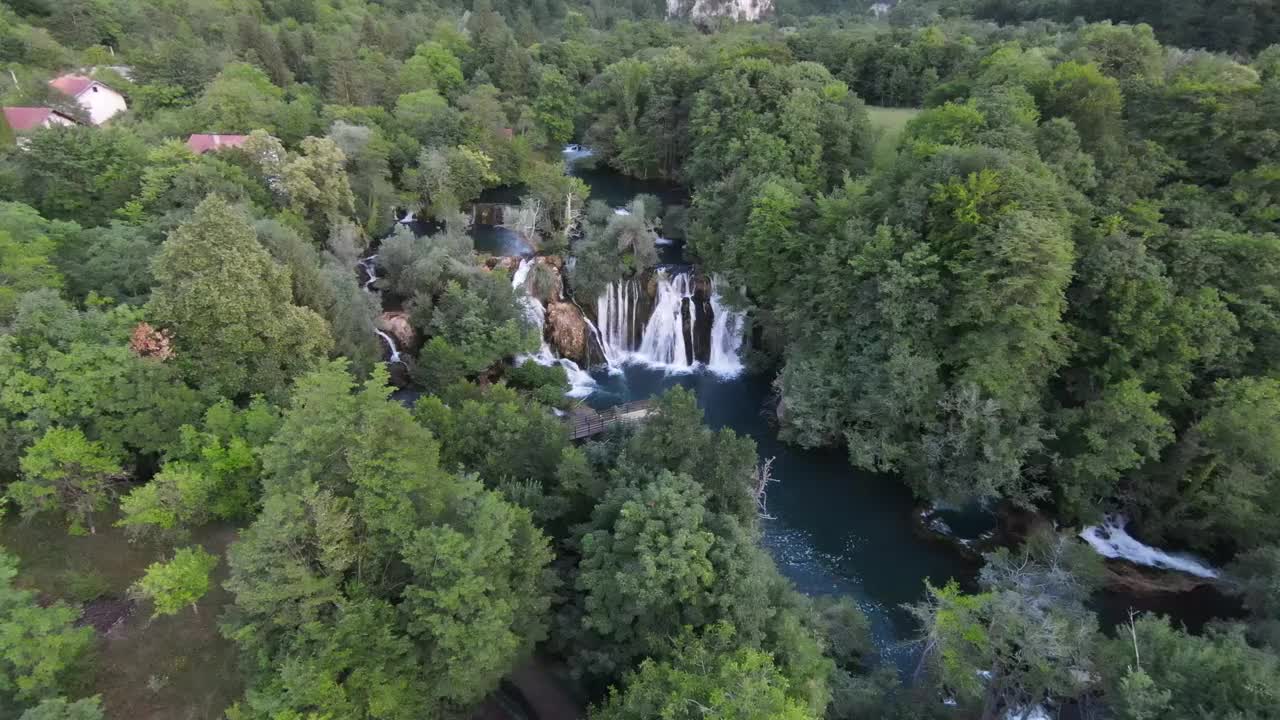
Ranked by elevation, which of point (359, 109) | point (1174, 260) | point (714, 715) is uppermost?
point (359, 109)

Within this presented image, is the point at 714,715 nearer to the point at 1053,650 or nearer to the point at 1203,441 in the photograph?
the point at 1053,650

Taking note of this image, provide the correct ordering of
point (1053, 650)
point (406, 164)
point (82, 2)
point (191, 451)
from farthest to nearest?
point (82, 2)
point (406, 164)
point (191, 451)
point (1053, 650)

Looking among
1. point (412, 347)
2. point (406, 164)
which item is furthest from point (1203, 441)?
point (406, 164)

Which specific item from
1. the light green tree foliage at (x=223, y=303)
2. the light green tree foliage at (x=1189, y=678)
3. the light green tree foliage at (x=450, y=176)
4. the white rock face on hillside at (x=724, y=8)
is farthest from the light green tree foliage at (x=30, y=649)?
the white rock face on hillside at (x=724, y=8)

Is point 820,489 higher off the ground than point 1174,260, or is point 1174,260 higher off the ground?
point 1174,260

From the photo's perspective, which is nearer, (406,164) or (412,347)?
(412,347)

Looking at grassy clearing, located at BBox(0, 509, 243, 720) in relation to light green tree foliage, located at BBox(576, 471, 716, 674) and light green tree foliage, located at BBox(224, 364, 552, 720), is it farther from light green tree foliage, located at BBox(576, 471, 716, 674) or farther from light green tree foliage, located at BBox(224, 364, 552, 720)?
light green tree foliage, located at BBox(576, 471, 716, 674)

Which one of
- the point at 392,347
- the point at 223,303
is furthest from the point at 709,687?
the point at 392,347

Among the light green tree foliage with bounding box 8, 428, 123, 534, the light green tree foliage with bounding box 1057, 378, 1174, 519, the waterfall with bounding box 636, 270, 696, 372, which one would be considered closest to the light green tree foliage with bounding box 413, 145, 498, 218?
the waterfall with bounding box 636, 270, 696, 372

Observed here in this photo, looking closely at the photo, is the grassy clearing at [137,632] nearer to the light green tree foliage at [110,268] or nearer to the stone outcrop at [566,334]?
the light green tree foliage at [110,268]
